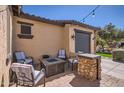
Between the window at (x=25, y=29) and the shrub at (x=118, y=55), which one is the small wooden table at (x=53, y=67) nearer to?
the window at (x=25, y=29)

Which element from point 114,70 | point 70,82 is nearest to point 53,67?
point 70,82

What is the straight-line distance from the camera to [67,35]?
903 centimetres

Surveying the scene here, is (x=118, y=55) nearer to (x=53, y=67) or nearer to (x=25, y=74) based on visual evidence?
(x=53, y=67)

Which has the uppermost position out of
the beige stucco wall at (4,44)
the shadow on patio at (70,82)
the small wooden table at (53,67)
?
the beige stucco wall at (4,44)

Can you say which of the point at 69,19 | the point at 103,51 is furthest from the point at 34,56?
the point at 103,51

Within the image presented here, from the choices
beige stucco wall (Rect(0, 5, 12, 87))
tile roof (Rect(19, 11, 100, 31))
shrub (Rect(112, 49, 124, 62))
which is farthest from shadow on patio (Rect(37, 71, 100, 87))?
shrub (Rect(112, 49, 124, 62))

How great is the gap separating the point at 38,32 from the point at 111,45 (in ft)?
34.3

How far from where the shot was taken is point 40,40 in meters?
7.93

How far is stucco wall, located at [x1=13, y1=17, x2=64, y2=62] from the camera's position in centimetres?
696

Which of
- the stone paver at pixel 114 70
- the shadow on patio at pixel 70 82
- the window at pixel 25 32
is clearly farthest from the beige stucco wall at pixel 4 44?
the stone paver at pixel 114 70

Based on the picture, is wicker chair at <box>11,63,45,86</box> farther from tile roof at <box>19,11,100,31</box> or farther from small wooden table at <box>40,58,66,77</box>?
tile roof at <box>19,11,100,31</box>

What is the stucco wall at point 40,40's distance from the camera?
6.96 meters

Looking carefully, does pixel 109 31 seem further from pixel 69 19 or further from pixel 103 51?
pixel 69 19
